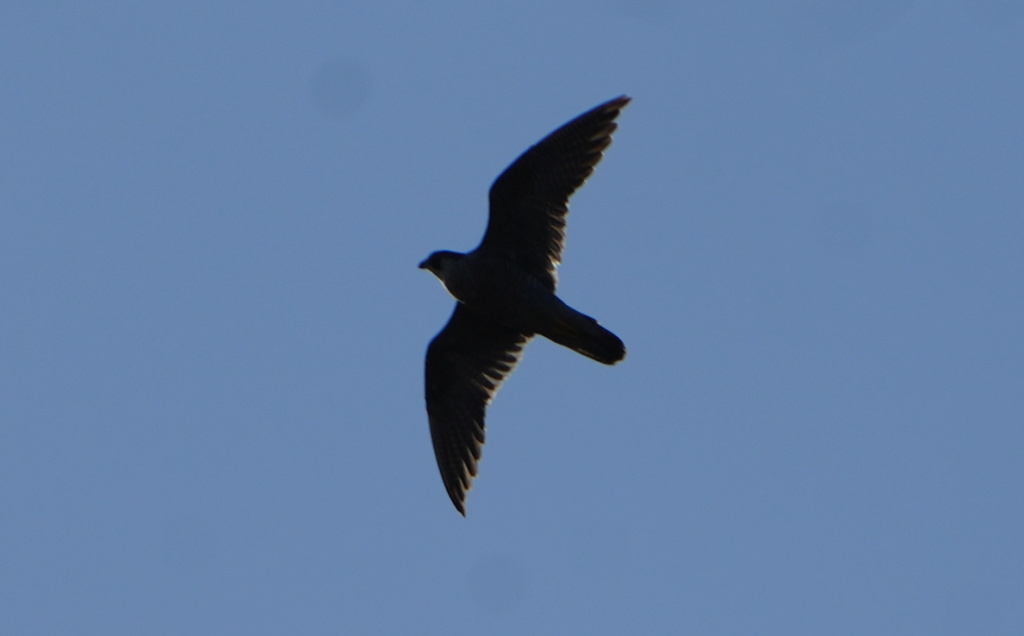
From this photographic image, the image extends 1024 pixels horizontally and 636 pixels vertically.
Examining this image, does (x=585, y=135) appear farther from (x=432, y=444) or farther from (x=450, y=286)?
(x=432, y=444)

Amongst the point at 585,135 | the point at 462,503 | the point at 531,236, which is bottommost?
the point at 462,503

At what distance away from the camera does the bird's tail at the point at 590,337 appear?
12.6 m

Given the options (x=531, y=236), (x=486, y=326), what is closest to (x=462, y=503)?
(x=486, y=326)

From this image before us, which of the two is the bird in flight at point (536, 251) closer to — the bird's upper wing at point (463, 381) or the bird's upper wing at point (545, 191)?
the bird's upper wing at point (545, 191)

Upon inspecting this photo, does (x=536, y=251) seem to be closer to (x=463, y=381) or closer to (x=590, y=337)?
(x=590, y=337)

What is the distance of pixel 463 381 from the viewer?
14.0 m

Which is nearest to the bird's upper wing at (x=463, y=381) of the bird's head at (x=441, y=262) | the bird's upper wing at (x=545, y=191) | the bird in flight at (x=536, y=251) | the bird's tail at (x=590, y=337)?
the bird in flight at (x=536, y=251)

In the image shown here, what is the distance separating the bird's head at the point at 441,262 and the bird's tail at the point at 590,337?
1151 mm

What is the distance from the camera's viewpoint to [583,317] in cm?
1263

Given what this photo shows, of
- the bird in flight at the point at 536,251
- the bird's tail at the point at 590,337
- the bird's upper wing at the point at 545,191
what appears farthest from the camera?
the bird's upper wing at the point at 545,191

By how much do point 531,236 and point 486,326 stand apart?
127 cm

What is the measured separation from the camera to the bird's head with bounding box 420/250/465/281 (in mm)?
13242

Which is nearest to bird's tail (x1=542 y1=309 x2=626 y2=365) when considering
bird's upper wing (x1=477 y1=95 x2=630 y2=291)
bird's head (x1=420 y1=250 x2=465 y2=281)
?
bird's upper wing (x1=477 y1=95 x2=630 y2=291)

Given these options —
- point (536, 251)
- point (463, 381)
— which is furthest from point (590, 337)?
point (463, 381)
